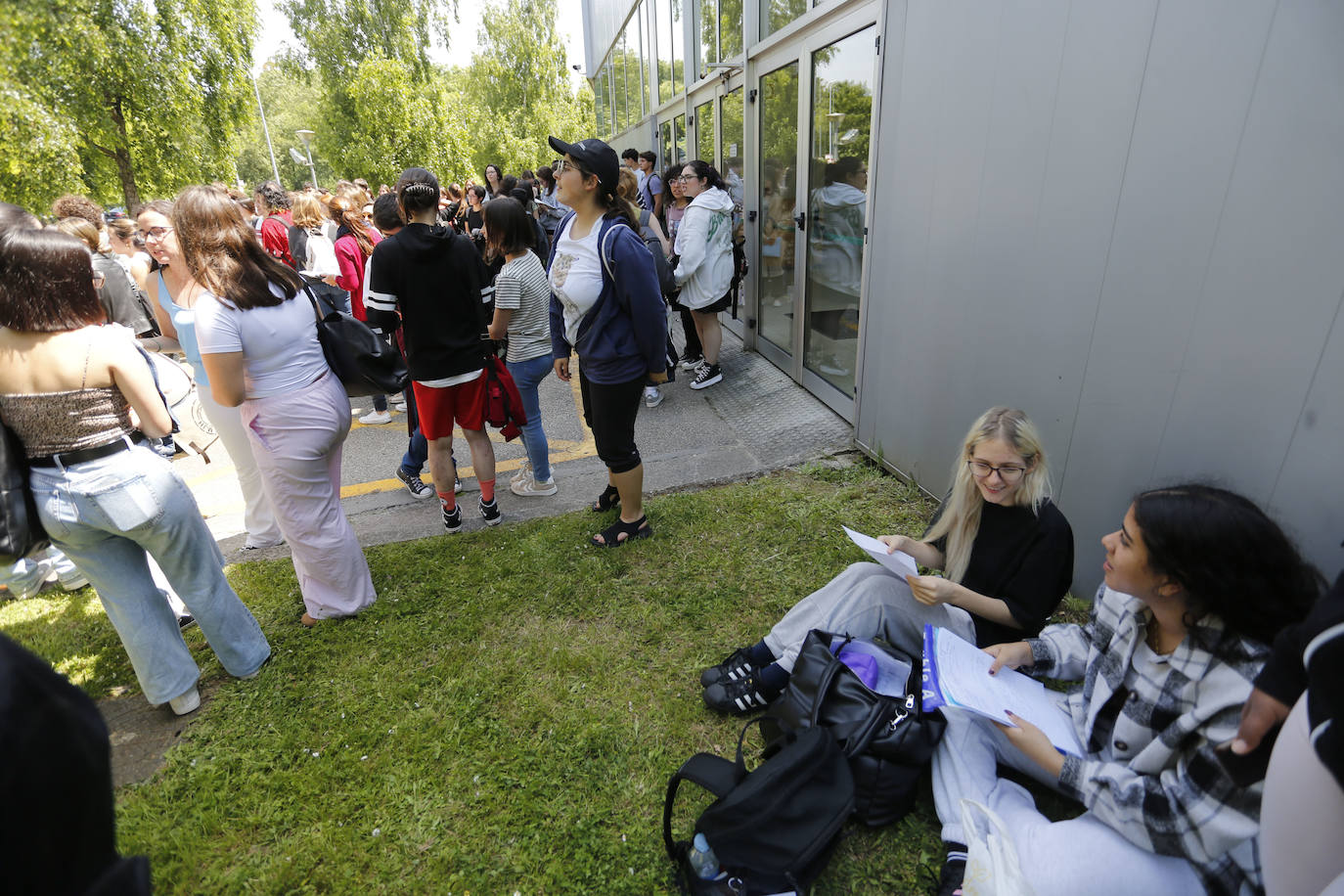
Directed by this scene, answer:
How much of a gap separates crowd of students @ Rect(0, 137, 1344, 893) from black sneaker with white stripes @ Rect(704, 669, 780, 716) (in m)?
0.01

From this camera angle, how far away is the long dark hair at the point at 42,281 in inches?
81.0

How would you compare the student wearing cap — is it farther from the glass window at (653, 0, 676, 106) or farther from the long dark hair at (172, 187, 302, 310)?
the glass window at (653, 0, 676, 106)

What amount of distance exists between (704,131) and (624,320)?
5848 millimetres

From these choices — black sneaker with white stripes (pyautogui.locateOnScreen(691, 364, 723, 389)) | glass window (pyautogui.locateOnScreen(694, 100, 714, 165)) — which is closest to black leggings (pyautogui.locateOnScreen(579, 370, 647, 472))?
black sneaker with white stripes (pyautogui.locateOnScreen(691, 364, 723, 389))

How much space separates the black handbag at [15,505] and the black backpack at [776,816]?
2239 mm

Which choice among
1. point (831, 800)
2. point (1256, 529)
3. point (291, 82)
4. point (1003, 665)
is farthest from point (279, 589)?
point (291, 82)

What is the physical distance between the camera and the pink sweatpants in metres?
2.79

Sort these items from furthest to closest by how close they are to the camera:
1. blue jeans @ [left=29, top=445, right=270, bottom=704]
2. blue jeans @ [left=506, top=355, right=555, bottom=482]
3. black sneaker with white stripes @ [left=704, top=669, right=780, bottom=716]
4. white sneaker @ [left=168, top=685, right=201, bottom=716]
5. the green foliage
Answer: the green foliage, blue jeans @ [left=506, top=355, right=555, bottom=482], white sneaker @ [left=168, top=685, right=201, bottom=716], black sneaker with white stripes @ [left=704, top=669, right=780, bottom=716], blue jeans @ [left=29, top=445, right=270, bottom=704]

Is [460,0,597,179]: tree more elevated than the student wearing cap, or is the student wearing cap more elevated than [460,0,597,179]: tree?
[460,0,597,179]: tree

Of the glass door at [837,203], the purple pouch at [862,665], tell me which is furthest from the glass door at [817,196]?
the purple pouch at [862,665]

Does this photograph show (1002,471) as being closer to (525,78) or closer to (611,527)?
(611,527)

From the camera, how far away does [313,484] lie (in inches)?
116

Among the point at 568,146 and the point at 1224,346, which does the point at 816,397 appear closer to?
the point at 568,146

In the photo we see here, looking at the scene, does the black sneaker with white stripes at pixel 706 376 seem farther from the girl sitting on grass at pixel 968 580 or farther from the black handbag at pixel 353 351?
the girl sitting on grass at pixel 968 580
